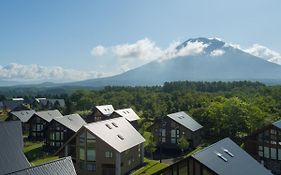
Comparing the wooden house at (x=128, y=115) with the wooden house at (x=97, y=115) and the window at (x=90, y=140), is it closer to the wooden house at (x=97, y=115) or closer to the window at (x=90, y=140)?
the wooden house at (x=97, y=115)

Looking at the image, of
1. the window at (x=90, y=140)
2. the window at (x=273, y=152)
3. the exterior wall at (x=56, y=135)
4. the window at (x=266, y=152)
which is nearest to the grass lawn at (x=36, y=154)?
the exterior wall at (x=56, y=135)

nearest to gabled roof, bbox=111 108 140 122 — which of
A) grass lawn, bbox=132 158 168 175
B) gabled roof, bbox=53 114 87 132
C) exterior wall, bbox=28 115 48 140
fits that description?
exterior wall, bbox=28 115 48 140

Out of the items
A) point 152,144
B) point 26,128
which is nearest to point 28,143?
point 26,128

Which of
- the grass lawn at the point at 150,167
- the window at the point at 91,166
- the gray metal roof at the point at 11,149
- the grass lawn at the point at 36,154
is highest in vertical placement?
the gray metal roof at the point at 11,149

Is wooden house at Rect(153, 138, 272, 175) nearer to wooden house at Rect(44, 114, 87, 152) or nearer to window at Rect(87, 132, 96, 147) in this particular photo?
window at Rect(87, 132, 96, 147)

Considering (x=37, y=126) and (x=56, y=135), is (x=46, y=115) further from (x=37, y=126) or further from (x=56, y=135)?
(x=56, y=135)

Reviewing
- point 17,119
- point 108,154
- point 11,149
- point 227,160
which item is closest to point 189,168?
point 227,160

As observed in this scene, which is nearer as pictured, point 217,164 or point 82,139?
point 217,164
